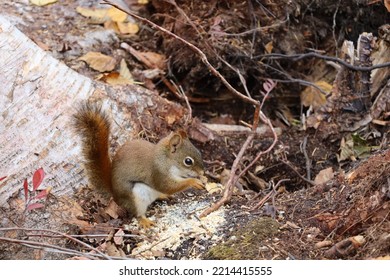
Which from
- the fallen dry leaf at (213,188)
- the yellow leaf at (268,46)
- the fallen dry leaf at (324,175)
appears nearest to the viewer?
the fallen dry leaf at (213,188)

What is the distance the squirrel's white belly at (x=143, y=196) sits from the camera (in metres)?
2.20

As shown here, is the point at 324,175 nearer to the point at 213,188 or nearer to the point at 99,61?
the point at 213,188

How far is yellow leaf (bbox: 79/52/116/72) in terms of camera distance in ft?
9.48

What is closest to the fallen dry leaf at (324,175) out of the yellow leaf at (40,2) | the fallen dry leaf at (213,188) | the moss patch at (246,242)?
the fallen dry leaf at (213,188)

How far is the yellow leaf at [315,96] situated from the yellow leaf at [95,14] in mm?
995

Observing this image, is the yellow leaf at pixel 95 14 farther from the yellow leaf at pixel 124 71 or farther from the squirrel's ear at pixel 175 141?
the squirrel's ear at pixel 175 141

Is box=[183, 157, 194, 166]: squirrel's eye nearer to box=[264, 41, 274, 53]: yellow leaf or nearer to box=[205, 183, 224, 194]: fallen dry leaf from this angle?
box=[205, 183, 224, 194]: fallen dry leaf

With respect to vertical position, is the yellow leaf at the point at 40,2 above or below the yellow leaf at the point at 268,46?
above

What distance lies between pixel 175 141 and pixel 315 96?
1119 mm

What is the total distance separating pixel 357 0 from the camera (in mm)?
3094

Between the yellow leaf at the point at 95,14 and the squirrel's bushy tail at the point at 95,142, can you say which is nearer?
the squirrel's bushy tail at the point at 95,142
